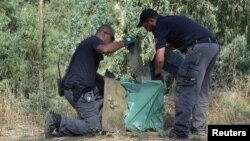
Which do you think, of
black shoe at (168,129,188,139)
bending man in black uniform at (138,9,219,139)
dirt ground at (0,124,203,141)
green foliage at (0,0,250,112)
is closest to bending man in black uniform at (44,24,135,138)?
dirt ground at (0,124,203,141)

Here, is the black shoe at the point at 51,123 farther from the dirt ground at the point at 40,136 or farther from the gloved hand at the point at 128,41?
the gloved hand at the point at 128,41

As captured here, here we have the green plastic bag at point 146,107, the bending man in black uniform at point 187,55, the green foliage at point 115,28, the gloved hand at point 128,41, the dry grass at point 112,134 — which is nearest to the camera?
the bending man in black uniform at point 187,55

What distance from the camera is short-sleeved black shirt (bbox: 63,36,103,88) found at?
6562 millimetres

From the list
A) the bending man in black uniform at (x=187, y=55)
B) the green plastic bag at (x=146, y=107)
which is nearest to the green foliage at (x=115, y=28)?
the green plastic bag at (x=146, y=107)

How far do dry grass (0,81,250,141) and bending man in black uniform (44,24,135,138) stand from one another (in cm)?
22

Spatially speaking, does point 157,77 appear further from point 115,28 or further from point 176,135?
point 115,28

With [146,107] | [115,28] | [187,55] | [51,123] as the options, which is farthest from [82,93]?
[115,28]

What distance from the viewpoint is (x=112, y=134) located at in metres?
6.43

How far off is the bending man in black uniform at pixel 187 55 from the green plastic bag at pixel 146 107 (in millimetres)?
193

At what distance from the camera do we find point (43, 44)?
78.6 ft

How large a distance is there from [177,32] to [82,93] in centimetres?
145

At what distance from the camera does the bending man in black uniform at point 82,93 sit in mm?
6520

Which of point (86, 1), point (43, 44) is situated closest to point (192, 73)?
point (86, 1)

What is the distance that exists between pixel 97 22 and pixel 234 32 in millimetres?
4058
